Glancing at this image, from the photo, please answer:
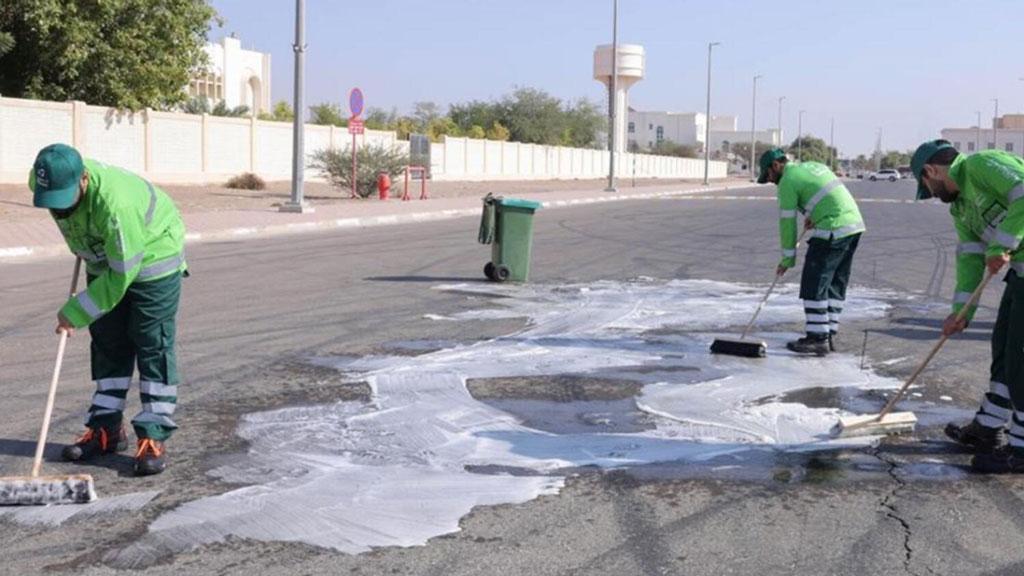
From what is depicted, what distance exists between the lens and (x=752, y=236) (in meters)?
23.3

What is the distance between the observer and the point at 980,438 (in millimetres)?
6289

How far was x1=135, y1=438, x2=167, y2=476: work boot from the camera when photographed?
5637mm

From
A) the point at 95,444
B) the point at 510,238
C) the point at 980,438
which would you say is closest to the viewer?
the point at 95,444

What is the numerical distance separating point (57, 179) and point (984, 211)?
4.63 meters

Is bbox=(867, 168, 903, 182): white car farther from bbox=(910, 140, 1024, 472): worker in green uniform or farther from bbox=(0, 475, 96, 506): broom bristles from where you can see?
bbox=(0, 475, 96, 506): broom bristles

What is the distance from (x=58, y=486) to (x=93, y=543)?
54 cm

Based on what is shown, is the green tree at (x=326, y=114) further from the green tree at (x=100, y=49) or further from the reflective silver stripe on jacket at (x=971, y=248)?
the reflective silver stripe on jacket at (x=971, y=248)

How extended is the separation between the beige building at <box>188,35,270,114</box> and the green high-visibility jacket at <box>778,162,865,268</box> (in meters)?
75.6

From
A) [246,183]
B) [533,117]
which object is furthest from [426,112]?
[246,183]

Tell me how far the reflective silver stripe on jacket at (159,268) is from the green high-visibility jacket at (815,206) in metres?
5.19

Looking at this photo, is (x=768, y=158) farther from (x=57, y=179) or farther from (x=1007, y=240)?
(x=57, y=179)

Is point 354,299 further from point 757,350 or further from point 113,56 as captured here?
point 113,56

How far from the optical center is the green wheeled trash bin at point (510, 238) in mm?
14008

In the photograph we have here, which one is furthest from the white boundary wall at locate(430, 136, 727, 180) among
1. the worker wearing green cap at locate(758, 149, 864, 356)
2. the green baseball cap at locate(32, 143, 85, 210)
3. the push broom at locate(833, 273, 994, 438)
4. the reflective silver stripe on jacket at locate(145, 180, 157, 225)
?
the green baseball cap at locate(32, 143, 85, 210)
